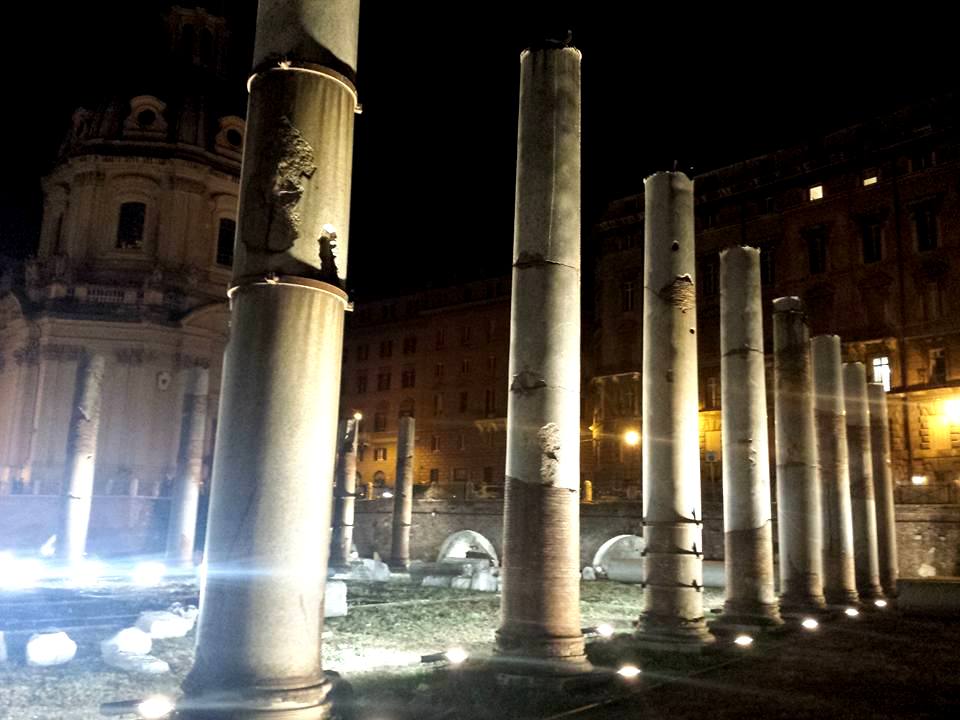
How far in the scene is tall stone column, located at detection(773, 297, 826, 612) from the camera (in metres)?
14.6

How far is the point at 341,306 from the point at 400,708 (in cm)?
Result: 349

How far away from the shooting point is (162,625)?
12195 mm

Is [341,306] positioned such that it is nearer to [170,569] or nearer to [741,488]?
[741,488]

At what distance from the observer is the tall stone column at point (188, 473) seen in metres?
26.5

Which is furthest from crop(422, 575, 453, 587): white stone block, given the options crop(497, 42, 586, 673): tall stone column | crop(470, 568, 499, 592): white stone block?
crop(497, 42, 586, 673): tall stone column

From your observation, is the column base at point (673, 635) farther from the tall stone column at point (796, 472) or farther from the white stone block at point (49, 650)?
the white stone block at point (49, 650)

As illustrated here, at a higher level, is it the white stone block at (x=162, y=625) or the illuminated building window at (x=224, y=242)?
the illuminated building window at (x=224, y=242)

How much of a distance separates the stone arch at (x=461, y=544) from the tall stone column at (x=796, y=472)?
60.5 feet

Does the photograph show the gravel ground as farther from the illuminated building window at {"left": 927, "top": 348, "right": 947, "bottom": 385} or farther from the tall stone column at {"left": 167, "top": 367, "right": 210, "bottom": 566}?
the illuminated building window at {"left": 927, "top": 348, "right": 947, "bottom": 385}

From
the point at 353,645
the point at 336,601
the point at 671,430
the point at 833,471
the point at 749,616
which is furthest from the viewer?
the point at 833,471

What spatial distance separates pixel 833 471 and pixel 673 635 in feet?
26.3

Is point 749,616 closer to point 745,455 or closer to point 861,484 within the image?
point 745,455

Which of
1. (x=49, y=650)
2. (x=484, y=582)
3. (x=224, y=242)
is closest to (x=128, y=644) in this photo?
(x=49, y=650)

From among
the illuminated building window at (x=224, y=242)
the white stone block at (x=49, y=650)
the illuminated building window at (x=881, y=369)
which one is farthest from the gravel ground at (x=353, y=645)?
the illuminated building window at (x=224, y=242)
